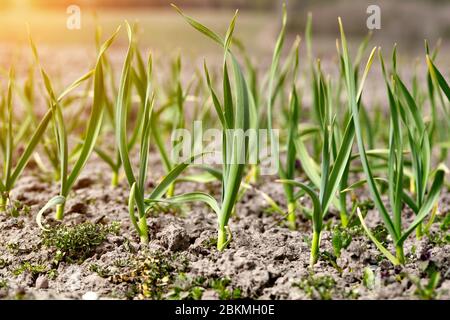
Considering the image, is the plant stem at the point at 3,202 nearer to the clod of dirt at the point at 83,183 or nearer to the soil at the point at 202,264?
the soil at the point at 202,264

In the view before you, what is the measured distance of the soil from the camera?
1544 mm

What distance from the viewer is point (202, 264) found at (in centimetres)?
165

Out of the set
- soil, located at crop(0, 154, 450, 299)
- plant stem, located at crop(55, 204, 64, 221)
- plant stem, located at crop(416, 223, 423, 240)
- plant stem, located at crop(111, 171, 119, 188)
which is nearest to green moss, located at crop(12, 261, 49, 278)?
soil, located at crop(0, 154, 450, 299)

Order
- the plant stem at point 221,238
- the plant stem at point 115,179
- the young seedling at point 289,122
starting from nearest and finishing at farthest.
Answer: the plant stem at point 221,238 < the young seedling at point 289,122 < the plant stem at point 115,179

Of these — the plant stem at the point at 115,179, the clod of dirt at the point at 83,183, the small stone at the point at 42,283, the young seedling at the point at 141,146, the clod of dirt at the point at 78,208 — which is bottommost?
the small stone at the point at 42,283

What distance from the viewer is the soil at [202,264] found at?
1544 mm

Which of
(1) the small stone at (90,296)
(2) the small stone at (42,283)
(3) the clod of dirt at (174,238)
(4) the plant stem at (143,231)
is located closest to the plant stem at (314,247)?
(3) the clod of dirt at (174,238)

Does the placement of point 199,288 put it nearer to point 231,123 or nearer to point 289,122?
point 231,123

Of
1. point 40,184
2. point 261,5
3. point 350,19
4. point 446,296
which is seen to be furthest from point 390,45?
point 446,296

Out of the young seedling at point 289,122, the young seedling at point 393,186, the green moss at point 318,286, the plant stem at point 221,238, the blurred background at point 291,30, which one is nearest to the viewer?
the green moss at point 318,286

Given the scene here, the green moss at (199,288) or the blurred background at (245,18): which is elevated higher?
the blurred background at (245,18)

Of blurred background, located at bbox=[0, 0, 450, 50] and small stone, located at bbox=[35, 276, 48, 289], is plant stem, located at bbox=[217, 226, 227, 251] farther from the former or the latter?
blurred background, located at bbox=[0, 0, 450, 50]

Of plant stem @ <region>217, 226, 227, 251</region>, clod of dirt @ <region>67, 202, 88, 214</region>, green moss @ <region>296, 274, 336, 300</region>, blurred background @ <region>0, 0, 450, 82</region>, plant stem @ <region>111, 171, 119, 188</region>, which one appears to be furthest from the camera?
blurred background @ <region>0, 0, 450, 82</region>
